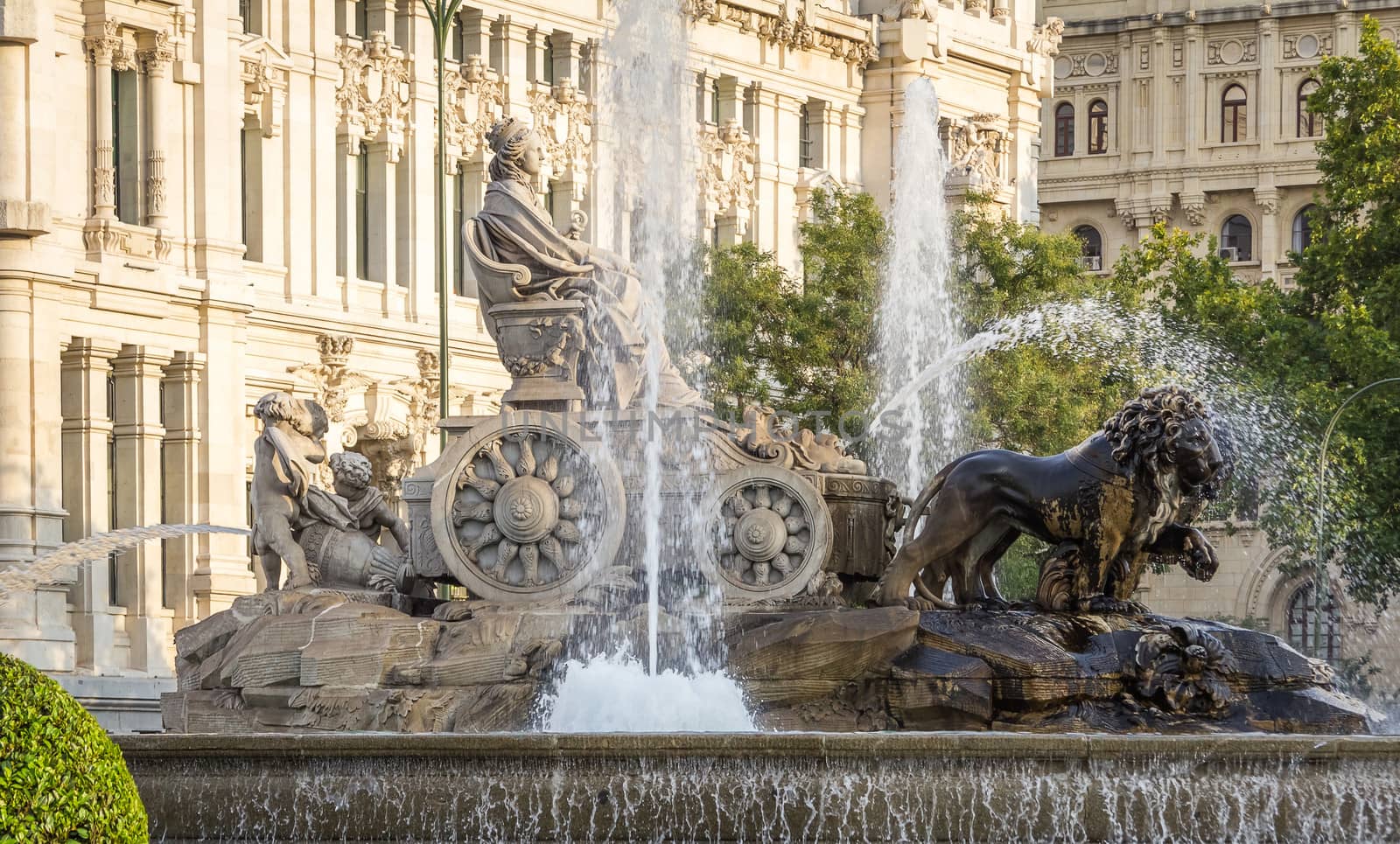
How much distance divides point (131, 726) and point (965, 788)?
29.4 meters

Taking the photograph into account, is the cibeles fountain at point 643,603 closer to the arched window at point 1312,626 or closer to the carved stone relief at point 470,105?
the arched window at point 1312,626

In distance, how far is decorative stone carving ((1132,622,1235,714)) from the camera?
667 inches

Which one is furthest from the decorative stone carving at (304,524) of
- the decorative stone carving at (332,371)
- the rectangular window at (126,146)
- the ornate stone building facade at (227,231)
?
the decorative stone carving at (332,371)

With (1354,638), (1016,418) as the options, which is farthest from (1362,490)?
(1354,638)

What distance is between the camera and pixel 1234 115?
92812 millimetres

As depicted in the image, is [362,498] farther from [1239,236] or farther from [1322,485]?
[1239,236]

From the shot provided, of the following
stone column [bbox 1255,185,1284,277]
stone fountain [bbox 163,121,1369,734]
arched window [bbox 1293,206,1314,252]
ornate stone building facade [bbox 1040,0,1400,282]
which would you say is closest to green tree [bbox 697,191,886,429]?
stone fountain [bbox 163,121,1369,734]

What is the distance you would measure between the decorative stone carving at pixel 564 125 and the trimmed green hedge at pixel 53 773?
4608 centimetres

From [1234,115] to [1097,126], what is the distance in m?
4.47

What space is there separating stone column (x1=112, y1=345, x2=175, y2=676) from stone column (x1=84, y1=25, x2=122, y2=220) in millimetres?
2455

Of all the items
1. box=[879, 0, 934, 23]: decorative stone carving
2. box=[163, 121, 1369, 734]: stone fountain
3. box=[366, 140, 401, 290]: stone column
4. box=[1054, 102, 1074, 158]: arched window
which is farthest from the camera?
Result: box=[1054, 102, 1074, 158]: arched window

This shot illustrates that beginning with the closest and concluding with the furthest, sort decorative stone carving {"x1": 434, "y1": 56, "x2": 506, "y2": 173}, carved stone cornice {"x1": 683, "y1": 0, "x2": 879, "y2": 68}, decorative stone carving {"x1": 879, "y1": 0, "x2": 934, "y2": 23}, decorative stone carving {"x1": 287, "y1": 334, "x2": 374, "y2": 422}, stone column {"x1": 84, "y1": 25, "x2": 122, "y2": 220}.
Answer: stone column {"x1": 84, "y1": 25, "x2": 122, "y2": 220} < decorative stone carving {"x1": 287, "y1": 334, "x2": 374, "y2": 422} < decorative stone carving {"x1": 434, "y1": 56, "x2": 506, "y2": 173} < carved stone cornice {"x1": 683, "y1": 0, "x2": 879, "y2": 68} < decorative stone carving {"x1": 879, "y1": 0, "x2": 934, "y2": 23}

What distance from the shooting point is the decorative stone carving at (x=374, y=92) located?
53375mm

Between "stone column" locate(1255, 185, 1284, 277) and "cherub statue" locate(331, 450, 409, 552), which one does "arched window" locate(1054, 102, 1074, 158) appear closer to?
"stone column" locate(1255, 185, 1284, 277)
